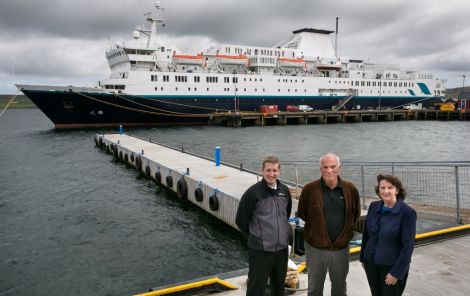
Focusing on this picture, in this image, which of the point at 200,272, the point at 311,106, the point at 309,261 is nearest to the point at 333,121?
the point at 311,106

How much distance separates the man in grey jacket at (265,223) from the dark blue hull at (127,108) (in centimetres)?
3953

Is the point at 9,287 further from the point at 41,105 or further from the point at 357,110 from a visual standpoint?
the point at 357,110

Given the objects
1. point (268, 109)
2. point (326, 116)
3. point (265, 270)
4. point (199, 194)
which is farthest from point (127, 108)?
point (265, 270)

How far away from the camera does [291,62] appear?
5684cm

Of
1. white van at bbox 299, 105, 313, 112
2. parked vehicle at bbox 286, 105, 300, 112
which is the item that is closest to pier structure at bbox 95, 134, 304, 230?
parked vehicle at bbox 286, 105, 300, 112

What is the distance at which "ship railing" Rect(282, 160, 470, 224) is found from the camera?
25.3 feet

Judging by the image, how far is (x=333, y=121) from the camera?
190 feet

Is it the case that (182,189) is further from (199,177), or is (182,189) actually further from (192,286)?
(192,286)

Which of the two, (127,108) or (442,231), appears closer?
(442,231)

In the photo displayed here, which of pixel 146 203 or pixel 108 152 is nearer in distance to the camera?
pixel 146 203

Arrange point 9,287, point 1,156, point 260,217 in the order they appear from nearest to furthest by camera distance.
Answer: point 260,217
point 9,287
point 1,156

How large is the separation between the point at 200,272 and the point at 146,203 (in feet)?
20.4

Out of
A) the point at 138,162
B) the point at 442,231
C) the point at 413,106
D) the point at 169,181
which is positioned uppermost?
the point at 413,106

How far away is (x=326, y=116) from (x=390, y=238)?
53754 millimetres
